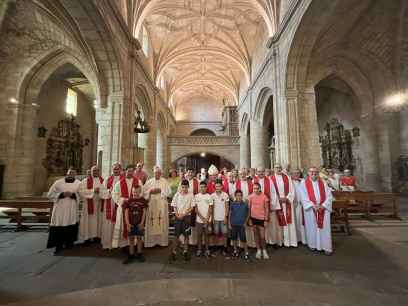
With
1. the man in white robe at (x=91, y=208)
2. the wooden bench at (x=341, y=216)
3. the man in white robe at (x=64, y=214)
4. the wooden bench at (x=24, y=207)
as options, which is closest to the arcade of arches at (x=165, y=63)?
the wooden bench at (x=24, y=207)

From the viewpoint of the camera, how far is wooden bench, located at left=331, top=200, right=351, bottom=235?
16.1ft

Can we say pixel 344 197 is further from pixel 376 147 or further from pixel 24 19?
pixel 24 19

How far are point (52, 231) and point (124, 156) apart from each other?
4.93m

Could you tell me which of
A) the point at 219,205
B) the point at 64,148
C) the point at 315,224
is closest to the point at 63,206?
the point at 219,205

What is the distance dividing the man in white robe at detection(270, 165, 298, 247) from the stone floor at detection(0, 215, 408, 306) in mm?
273

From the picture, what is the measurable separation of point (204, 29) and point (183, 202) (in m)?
14.9

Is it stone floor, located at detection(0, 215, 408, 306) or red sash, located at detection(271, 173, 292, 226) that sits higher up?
red sash, located at detection(271, 173, 292, 226)

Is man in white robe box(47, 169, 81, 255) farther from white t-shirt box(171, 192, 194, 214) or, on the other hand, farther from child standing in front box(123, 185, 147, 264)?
white t-shirt box(171, 192, 194, 214)

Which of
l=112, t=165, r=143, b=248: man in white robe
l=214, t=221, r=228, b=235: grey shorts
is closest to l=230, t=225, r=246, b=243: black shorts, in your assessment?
l=214, t=221, r=228, b=235: grey shorts

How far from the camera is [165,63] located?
16.4m

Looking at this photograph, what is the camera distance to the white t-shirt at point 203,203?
3.77m

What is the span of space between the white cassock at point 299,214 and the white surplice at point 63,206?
14.5ft

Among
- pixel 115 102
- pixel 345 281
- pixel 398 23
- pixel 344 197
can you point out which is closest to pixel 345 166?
pixel 398 23

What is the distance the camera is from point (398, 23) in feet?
29.3
